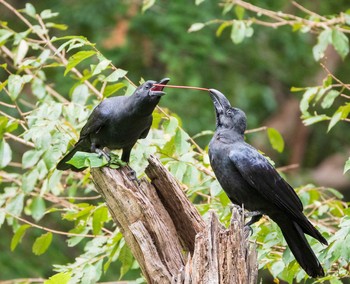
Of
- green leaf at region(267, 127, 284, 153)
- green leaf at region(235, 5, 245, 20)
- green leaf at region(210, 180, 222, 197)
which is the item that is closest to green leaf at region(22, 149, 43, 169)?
green leaf at region(210, 180, 222, 197)

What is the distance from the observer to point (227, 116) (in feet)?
15.7

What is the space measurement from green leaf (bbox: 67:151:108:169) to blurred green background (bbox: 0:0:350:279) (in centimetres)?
512

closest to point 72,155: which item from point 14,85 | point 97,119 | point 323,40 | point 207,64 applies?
point 97,119

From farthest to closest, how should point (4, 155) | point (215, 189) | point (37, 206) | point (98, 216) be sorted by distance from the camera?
point (37, 206)
point (4, 155)
point (215, 189)
point (98, 216)

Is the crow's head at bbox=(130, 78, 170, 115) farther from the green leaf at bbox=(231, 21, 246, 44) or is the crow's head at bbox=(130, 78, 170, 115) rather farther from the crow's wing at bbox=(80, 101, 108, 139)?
the green leaf at bbox=(231, 21, 246, 44)

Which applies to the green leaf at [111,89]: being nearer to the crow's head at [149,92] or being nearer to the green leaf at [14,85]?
A: the crow's head at [149,92]

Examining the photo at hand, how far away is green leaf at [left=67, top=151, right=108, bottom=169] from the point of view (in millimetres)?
4416

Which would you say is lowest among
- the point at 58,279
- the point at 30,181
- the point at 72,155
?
the point at 30,181

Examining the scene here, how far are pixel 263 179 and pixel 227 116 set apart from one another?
0.46 m

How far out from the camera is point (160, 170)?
4.45 meters

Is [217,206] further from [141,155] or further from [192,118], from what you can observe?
[192,118]

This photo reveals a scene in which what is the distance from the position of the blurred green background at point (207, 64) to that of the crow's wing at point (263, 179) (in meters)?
5.24

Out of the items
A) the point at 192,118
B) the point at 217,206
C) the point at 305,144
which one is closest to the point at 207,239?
the point at 217,206

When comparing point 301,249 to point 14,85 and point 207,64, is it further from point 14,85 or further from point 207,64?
point 207,64
